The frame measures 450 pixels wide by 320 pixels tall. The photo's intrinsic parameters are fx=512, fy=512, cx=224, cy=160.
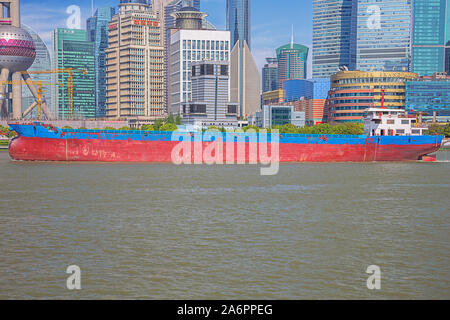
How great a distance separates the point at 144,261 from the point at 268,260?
4.25 m

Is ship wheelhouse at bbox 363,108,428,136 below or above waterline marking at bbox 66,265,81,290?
above

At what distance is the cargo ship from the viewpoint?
5856 centimetres

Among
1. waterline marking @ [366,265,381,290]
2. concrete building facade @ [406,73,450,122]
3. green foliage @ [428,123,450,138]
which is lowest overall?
waterline marking @ [366,265,381,290]

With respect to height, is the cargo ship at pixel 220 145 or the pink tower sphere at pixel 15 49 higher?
the pink tower sphere at pixel 15 49

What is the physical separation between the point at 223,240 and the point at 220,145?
42487mm

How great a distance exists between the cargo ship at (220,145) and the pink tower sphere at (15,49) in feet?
426

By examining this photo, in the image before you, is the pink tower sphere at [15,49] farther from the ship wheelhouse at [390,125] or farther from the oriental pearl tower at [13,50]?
the ship wheelhouse at [390,125]

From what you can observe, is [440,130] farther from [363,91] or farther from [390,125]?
[390,125]

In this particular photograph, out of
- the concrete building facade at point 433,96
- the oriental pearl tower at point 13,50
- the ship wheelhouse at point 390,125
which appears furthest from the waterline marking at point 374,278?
the oriental pearl tower at point 13,50

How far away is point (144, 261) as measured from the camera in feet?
57.3

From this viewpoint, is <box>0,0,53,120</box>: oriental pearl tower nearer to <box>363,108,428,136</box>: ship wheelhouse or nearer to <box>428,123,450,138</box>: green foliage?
<box>428,123,450,138</box>: green foliage

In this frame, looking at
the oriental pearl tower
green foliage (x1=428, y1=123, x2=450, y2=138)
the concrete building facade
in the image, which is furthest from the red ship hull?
the oriental pearl tower

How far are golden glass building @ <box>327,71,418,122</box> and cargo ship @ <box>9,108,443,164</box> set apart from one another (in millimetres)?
100784

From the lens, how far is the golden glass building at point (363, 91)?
165 metres
